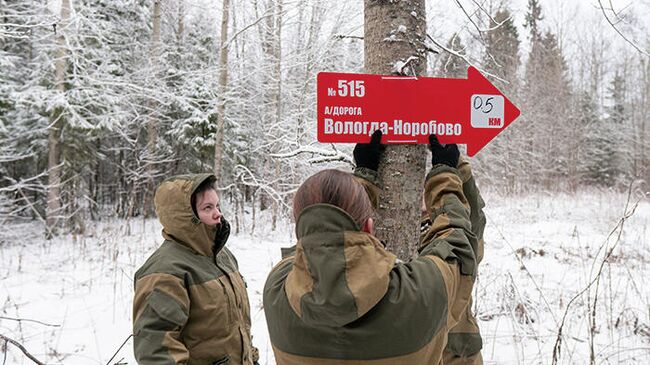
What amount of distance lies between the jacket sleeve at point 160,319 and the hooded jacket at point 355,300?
2.60 feet

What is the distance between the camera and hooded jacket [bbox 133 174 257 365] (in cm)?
192

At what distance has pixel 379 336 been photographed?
1198 millimetres

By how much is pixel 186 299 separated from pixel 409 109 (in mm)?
1394

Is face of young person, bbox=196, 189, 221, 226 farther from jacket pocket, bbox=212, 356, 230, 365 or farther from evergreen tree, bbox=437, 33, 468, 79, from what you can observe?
evergreen tree, bbox=437, 33, 468, 79

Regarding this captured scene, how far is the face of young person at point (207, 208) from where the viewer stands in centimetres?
230

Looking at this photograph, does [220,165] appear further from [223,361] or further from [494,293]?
[223,361]

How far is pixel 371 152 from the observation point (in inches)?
73.2

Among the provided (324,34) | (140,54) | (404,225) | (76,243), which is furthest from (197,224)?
(140,54)

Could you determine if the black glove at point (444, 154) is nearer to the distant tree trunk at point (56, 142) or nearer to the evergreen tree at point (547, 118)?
the distant tree trunk at point (56, 142)

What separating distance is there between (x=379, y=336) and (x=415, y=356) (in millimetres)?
150

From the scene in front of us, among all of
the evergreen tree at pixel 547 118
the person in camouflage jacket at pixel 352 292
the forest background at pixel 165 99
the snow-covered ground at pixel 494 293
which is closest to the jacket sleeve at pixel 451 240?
the person in camouflage jacket at pixel 352 292

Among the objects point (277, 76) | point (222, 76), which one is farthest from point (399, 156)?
point (277, 76)

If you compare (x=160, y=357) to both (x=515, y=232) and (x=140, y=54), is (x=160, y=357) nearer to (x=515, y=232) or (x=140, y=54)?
(x=515, y=232)

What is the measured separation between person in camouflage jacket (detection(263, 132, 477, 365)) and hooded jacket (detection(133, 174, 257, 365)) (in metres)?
0.80
